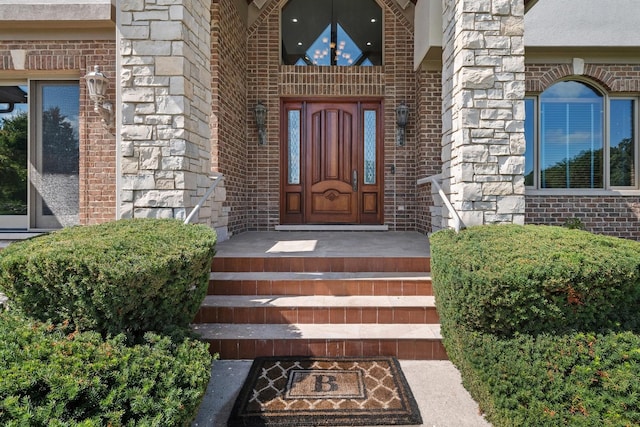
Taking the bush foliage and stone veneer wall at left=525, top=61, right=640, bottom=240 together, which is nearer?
the bush foliage

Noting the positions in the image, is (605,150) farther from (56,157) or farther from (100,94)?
(56,157)

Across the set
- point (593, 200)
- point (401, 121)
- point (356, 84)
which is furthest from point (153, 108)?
point (593, 200)

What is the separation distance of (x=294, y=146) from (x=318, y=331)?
157 inches

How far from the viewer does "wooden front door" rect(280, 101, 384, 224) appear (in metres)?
6.16

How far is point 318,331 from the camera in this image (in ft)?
9.25

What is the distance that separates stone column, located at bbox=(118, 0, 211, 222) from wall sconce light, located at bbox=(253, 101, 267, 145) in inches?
97.4

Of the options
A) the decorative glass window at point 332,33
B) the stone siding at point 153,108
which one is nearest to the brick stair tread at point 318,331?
the stone siding at point 153,108

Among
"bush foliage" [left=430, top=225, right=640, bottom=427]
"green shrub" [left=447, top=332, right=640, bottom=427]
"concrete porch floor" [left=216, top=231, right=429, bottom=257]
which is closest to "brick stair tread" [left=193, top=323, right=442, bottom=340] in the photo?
"bush foliage" [left=430, top=225, right=640, bottom=427]

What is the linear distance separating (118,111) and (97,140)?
1786 mm

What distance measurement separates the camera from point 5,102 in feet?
17.1

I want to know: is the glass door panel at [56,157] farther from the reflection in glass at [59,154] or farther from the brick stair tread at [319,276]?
the brick stair tread at [319,276]

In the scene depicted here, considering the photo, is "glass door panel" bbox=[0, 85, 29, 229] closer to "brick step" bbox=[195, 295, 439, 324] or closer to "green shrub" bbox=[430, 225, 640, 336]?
"brick step" bbox=[195, 295, 439, 324]

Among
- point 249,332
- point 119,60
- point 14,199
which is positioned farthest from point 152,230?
point 14,199

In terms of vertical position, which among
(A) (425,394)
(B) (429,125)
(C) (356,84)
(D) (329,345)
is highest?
(C) (356,84)
